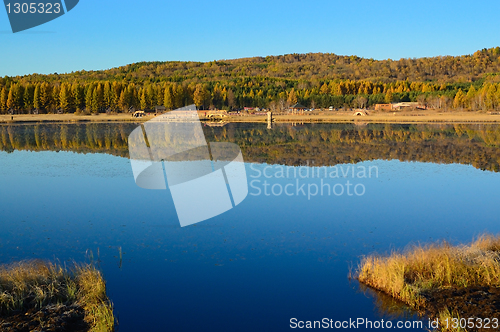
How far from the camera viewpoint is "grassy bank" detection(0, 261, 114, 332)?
519 centimetres

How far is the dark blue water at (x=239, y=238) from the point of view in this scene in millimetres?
5871

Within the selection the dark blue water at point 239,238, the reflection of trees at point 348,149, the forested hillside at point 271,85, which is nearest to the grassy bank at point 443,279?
the dark blue water at point 239,238

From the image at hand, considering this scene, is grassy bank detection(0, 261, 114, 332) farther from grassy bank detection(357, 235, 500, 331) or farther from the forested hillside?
the forested hillside

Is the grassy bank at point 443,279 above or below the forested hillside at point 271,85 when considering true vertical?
below

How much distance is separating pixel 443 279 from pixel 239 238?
140 inches

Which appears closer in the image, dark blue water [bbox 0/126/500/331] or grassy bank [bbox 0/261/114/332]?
grassy bank [bbox 0/261/114/332]

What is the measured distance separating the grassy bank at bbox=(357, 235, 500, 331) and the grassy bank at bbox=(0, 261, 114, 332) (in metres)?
3.54

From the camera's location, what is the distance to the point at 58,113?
74688 millimetres

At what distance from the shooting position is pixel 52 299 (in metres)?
5.74

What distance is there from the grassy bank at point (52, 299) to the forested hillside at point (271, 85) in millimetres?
69348

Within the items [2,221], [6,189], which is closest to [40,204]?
[2,221]

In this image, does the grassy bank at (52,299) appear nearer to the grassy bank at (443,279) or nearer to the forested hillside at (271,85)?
the grassy bank at (443,279)

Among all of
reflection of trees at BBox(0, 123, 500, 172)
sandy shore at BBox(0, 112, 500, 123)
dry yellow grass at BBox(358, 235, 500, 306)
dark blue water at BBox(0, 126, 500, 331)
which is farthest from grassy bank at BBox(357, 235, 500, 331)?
sandy shore at BBox(0, 112, 500, 123)

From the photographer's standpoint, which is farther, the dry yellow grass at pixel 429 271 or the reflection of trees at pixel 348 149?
the reflection of trees at pixel 348 149
